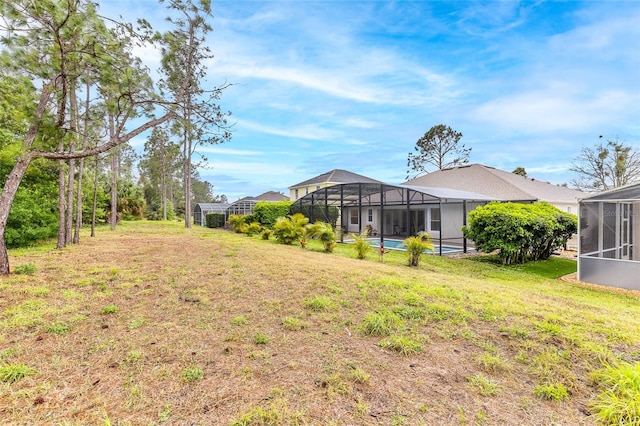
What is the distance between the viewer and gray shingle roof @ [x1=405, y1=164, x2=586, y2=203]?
58.6 ft

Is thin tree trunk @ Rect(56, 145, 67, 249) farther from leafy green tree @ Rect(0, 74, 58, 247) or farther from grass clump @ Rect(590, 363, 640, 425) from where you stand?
grass clump @ Rect(590, 363, 640, 425)

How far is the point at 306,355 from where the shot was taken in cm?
291

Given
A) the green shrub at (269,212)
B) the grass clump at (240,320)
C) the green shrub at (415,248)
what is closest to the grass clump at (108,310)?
the grass clump at (240,320)

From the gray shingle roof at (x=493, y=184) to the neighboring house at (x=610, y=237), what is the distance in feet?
25.2

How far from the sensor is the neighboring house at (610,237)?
7684 millimetres

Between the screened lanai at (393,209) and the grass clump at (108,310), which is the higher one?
the screened lanai at (393,209)

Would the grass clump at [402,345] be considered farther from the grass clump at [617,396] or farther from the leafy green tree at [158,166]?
the leafy green tree at [158,166]

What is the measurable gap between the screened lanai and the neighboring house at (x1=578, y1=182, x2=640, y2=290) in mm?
5069

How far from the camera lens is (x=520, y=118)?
1775 centimetres

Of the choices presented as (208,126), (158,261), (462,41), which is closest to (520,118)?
(462,41)

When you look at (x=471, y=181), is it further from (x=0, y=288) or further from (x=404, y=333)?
(x=0, y=288)

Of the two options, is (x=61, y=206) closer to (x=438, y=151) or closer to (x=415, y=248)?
(x=415, y=248)

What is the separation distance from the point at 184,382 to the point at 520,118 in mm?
21211

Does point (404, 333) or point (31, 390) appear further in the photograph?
point (404, 333)
